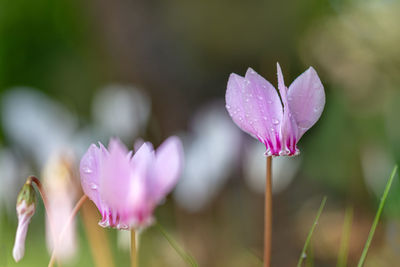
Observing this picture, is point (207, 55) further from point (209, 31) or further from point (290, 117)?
point (290, 117)

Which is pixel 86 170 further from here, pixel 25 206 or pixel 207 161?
pixel 207 161

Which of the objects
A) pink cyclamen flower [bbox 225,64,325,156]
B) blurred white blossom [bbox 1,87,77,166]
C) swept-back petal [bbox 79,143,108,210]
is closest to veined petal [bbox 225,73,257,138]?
pink cyclamen flower [bbox 225,64,325,156]

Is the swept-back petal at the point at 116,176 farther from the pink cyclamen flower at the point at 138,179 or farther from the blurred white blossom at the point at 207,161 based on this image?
the blurred white blossom at the point at 207,161

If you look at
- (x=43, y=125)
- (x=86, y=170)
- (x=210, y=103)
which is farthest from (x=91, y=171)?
(x=210, y=103)

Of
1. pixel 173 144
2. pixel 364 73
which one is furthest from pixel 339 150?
pixel 173 144

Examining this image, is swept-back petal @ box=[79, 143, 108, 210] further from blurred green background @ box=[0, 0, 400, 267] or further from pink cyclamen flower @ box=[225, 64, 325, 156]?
blurred green background @ box=[0, 0, 400, 267]

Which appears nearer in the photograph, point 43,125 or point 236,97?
point 236,97

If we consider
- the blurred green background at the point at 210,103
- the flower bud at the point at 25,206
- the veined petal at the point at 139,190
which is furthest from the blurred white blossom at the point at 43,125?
the veined petal at the point at 139,190
